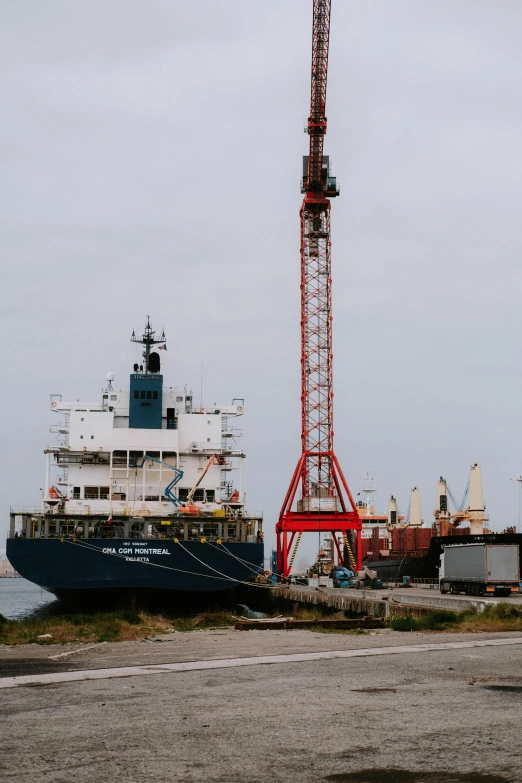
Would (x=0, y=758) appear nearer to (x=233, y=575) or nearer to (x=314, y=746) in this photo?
(x=314, y=746)

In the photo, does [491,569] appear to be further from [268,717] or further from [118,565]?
[268,717]

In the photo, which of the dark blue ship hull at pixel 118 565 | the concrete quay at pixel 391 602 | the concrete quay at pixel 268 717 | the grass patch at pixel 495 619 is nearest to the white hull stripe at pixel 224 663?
the concrete quay at pixel 268 717

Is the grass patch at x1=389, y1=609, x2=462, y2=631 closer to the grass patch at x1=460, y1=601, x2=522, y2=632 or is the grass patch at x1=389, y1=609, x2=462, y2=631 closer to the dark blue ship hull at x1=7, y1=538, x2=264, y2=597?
the grass patch at x1=460, y1=601, x2=522, y2=632

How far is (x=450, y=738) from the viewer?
812 centimetres

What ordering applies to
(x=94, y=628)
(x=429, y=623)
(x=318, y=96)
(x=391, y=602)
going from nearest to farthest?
(x=429, y=623), (x=94, y=628), (x=391, y=602), (x=318, y=96)

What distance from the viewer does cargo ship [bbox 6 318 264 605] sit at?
128 ft

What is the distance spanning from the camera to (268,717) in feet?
30.8

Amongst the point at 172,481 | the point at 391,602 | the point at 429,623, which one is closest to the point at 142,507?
the point at 172,481

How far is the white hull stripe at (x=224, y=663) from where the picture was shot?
1288 centimetres

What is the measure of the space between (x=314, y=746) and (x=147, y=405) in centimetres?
3968

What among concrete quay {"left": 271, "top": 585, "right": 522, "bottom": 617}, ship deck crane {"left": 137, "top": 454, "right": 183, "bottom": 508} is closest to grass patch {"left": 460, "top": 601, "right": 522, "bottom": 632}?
concrete quay {"left": 271, "top": 585, "right": 522, "bottom": 617}

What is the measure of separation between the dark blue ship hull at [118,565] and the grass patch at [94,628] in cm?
860

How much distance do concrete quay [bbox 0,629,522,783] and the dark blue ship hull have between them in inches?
884

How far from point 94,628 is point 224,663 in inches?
405
